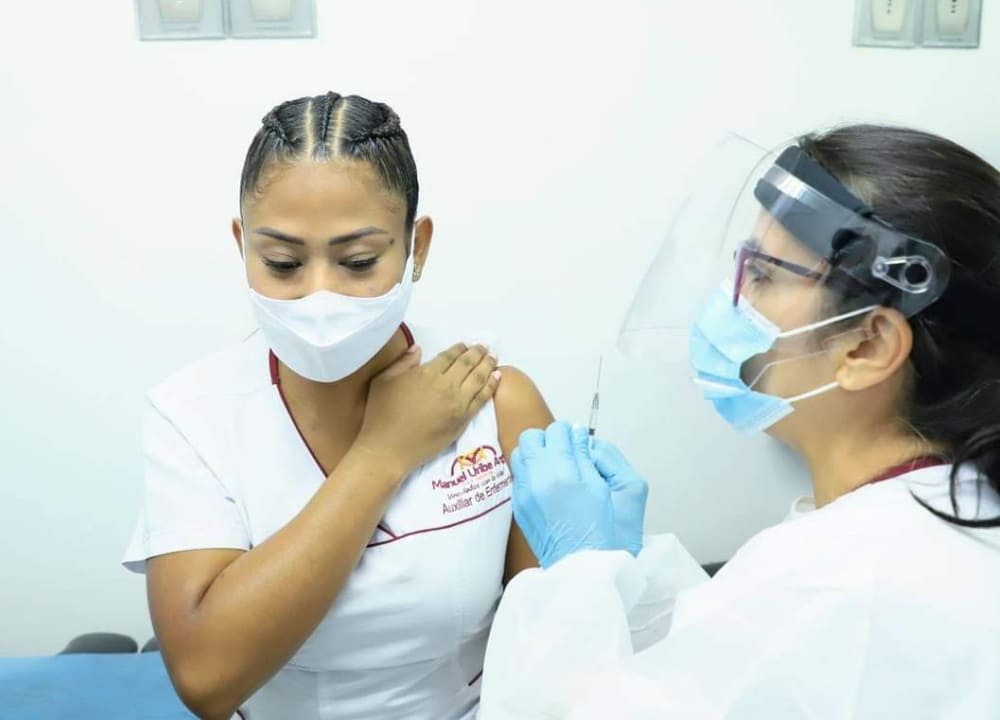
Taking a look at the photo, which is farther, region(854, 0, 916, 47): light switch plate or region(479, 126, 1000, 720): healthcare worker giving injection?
region(854, 0, 916, 47): light switch plate

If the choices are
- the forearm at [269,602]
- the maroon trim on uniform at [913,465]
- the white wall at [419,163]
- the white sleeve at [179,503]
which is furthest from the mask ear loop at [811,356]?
the white wall at [419,163]

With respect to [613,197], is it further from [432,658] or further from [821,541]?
[821,541]

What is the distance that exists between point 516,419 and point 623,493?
0.73ft

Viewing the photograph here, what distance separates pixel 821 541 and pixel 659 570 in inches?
16.1

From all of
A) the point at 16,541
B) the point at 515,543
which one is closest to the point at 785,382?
the point at 515,543

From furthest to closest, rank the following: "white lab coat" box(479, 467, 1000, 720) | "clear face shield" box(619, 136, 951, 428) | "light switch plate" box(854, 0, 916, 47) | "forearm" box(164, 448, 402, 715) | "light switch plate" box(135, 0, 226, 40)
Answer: "light switch plate" box(854, 0, 916, 47), "light switch plate" box(135, 0, 226, 40), "forearm" box(164, 448, 402, 715), "clear face shield" box(619, 136, 951, 428), "white lab coat" box(479, 467, 1000, 720)

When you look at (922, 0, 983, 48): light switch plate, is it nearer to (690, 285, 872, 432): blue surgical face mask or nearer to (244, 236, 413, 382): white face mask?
(690, 285, 872, 432): blue surgical face mask

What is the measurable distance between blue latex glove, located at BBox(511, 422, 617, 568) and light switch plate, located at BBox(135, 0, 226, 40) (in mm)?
1181

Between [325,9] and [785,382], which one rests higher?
[325,9]

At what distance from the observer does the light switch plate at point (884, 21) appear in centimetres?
218

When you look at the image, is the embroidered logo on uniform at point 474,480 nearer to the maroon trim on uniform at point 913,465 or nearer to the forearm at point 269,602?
the forearm at point 269,602

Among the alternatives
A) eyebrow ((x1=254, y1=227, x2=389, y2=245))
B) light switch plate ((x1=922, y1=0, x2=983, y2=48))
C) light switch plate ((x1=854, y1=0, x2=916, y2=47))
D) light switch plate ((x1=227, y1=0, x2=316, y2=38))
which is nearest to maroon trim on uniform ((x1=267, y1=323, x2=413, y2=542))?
Answer: eyebrow ((x1=254, y1=227, x2=389, y2=245))

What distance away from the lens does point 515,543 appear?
1449 millimetres

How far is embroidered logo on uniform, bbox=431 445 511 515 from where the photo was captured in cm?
139
